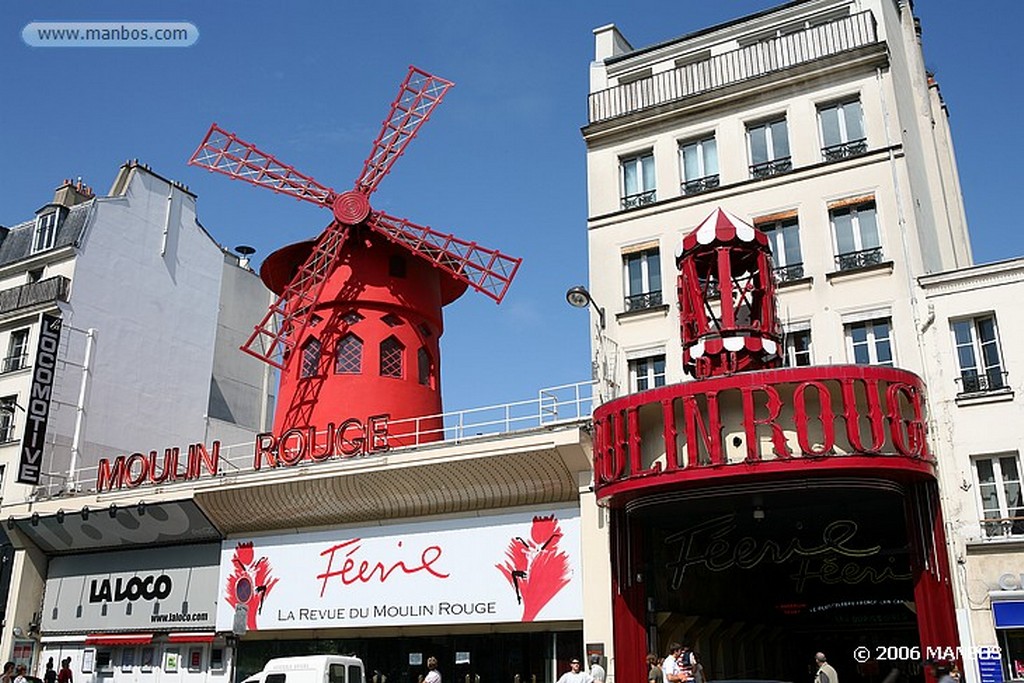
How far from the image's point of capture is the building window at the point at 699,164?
47.4 feet

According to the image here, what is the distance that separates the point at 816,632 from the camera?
723 inches

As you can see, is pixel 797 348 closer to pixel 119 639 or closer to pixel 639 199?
pixel 639 199

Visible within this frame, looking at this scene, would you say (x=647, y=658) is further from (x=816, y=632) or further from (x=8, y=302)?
(x=8, y=302)

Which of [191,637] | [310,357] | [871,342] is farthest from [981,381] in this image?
[191,637]

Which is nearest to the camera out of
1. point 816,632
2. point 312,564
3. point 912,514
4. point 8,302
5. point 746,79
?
point 912,514

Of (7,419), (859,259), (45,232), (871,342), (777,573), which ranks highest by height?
(45,232)

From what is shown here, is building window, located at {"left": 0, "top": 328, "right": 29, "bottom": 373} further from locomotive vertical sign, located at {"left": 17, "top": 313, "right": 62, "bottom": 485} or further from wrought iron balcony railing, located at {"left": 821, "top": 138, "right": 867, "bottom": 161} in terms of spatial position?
wrought iron balcony railing, located at {"left": 821, "top": 138, "right": 867, "bottom": 161}

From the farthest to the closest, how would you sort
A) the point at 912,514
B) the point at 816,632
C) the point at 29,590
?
1. the point at 29,590
2. the point at 816,632
3. the point at 912,514

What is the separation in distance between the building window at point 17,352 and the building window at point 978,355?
58.1ft

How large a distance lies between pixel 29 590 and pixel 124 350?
17.7 ft

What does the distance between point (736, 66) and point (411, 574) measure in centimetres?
907

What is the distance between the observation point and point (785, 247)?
13.6 m

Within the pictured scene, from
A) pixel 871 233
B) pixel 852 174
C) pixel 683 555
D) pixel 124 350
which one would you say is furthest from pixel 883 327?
pixel 124 350

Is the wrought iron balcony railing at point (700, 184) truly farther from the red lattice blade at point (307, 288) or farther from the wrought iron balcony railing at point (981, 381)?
the red lattice blade at point (307, 288)
